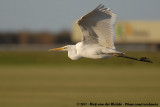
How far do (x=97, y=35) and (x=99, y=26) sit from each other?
0.38 m

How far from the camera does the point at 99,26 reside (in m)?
10.0

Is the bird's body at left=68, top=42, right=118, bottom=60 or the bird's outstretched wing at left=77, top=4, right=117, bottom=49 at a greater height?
the bird's outstretched wing at left=77, top=4, right=117, bottom=49

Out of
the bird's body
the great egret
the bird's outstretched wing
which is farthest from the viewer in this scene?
the bird's body

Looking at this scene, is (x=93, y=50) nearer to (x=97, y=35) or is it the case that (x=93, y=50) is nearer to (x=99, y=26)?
(x=97, y=35)

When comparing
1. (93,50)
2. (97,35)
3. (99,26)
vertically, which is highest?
(99,26)

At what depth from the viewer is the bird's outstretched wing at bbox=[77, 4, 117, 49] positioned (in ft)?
31.3

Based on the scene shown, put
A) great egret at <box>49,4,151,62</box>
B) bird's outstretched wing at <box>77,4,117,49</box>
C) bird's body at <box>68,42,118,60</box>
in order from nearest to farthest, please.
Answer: bird's outstretched wing at <box>77,4,117,49</box> < great egret at <box>49,4,151,62</box> < bird's body at <box>68,42,118,60</box>

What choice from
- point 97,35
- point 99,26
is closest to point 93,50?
point 97,35

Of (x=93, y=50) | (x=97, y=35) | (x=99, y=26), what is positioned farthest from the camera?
(x=93, y=50)

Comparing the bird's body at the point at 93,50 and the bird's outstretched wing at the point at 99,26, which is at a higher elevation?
the bird's outstretched wing at the point at 99,26

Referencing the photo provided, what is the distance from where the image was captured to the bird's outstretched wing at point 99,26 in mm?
9555

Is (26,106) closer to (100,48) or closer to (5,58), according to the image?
(100,48)

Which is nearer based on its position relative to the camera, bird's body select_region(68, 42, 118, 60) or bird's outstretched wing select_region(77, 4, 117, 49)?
bird's outstretched wing select_region(77, 4, 117, 49)

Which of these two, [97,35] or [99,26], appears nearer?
[99,26]
